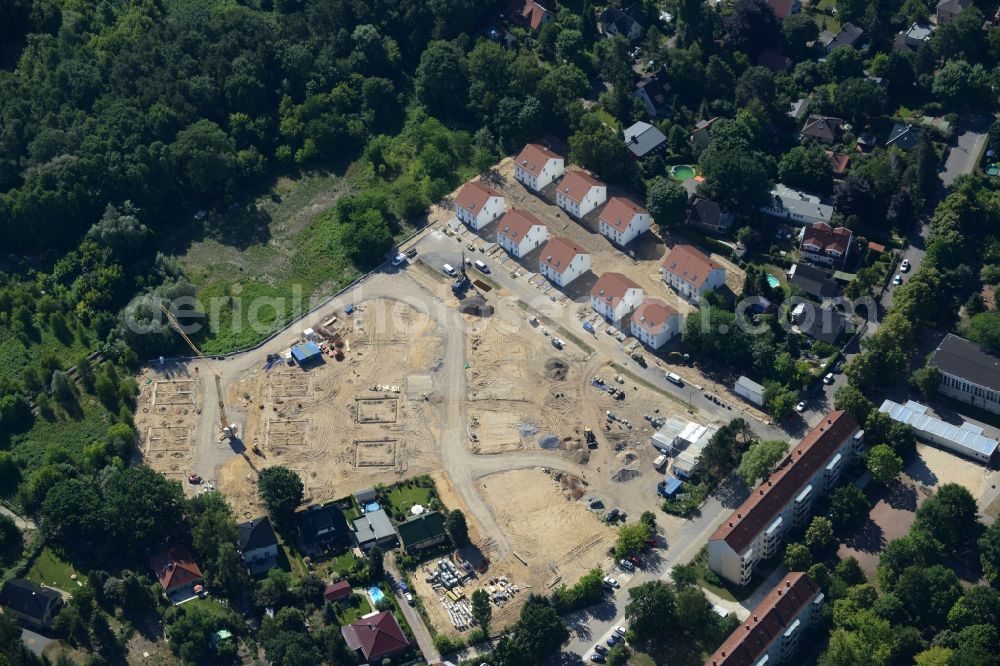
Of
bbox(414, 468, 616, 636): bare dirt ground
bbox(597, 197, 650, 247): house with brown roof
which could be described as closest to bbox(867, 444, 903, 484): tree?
bbox(414, 468, 616, 636): bare dirt ground

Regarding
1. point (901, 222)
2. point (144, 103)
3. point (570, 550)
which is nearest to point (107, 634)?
point (570, 550)

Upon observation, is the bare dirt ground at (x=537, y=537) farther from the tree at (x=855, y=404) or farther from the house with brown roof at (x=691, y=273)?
the house with brown roof at (x=691, y=273)

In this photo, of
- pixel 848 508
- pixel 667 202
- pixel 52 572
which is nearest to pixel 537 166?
pixel 667 202

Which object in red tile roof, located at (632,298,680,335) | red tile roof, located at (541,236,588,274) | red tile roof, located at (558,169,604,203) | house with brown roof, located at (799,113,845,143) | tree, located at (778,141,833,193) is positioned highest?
house with brown roof, located at (799,113,845,143)

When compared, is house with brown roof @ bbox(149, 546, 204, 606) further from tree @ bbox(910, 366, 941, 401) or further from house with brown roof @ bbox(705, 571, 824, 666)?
tree @ bbox(910, 366, 941, 401)

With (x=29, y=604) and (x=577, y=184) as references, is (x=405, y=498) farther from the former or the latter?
(x=577, y=184)
